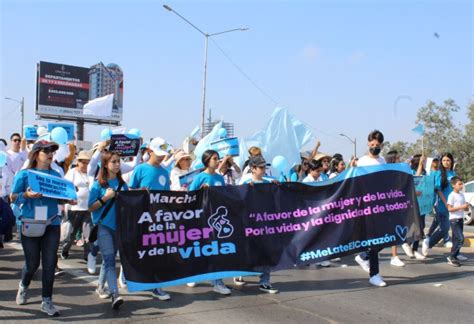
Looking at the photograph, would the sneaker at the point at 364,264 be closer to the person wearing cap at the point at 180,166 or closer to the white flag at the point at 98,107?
the person wearing cap at the point at 180,166

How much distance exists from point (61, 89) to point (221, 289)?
154 feet

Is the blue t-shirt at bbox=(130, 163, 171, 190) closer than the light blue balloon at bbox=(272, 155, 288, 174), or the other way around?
the blue t-shirt at bbox=(130, 163, 171, 190)

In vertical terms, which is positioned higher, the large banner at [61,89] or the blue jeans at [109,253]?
the large banner at [61,89]

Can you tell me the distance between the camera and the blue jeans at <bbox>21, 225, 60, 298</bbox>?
201 inches

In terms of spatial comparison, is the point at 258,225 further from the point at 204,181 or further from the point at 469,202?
the point at 469,202

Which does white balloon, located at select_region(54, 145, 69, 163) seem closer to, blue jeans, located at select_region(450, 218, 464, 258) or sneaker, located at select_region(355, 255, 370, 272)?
sneaker, located at select_region(355, 255, 370, 272)

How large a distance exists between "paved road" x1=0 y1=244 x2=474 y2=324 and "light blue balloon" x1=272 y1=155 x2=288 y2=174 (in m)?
1.75

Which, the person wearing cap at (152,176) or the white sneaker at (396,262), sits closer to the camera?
the person wearing cap at (152,176)

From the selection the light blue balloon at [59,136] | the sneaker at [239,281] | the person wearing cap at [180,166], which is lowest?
the sneaker at [239,281]

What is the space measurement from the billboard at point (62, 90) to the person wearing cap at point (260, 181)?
43069mm

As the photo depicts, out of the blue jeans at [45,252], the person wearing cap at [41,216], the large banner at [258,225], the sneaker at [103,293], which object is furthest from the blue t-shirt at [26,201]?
the sneaker at [103,293]

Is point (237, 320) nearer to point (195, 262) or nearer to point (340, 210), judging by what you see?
point (195, 262)

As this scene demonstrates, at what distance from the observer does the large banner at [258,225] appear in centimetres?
569

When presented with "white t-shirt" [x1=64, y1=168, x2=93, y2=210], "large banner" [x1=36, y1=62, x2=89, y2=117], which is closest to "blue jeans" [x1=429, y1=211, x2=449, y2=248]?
"white t-shirt" [x1=64, y1=168, x2=93, y2=210]
